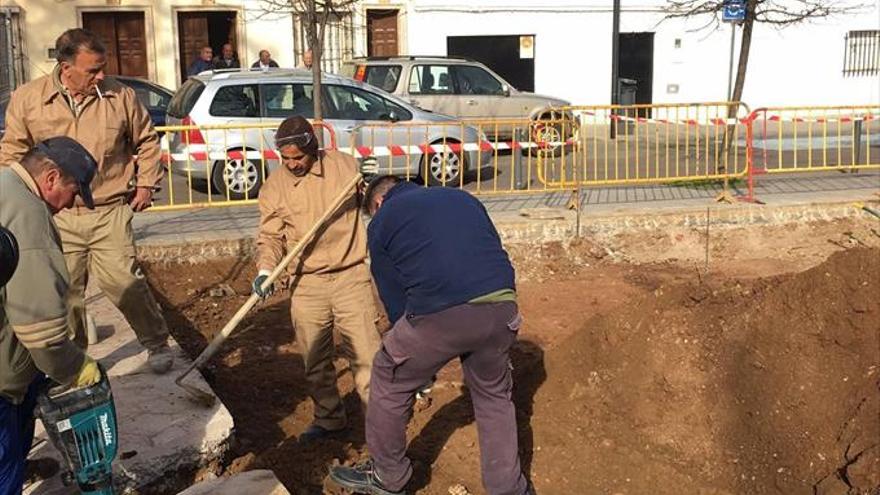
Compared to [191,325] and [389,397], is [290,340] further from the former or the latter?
[389,397]

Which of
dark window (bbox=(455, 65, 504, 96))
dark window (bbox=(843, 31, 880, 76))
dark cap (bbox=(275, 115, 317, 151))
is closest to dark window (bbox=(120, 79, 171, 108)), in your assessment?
dark window (bbox=(455, 65, 504, 96))

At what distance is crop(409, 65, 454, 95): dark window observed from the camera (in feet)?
55.0

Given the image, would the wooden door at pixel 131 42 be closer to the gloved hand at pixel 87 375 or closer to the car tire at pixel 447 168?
the car tire at pixel 447 168

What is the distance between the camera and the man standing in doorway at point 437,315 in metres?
4.45

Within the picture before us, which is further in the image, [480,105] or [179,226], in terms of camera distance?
[480,105]

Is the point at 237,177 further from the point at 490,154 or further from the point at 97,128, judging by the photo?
the point at 97,128

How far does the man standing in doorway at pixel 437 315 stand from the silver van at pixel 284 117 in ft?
22.6


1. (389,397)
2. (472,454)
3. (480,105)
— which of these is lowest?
(472,454)

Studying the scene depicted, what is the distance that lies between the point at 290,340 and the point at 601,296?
9.61 ft

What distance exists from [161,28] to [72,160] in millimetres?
17970

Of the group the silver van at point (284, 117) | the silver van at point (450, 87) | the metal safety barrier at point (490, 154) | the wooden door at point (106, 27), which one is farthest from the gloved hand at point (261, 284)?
the wooden door at point (106, 27)

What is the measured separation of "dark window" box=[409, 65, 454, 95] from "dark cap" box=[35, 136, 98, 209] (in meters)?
13.1

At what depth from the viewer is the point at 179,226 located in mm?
9945

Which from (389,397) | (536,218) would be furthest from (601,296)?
(389,397)
